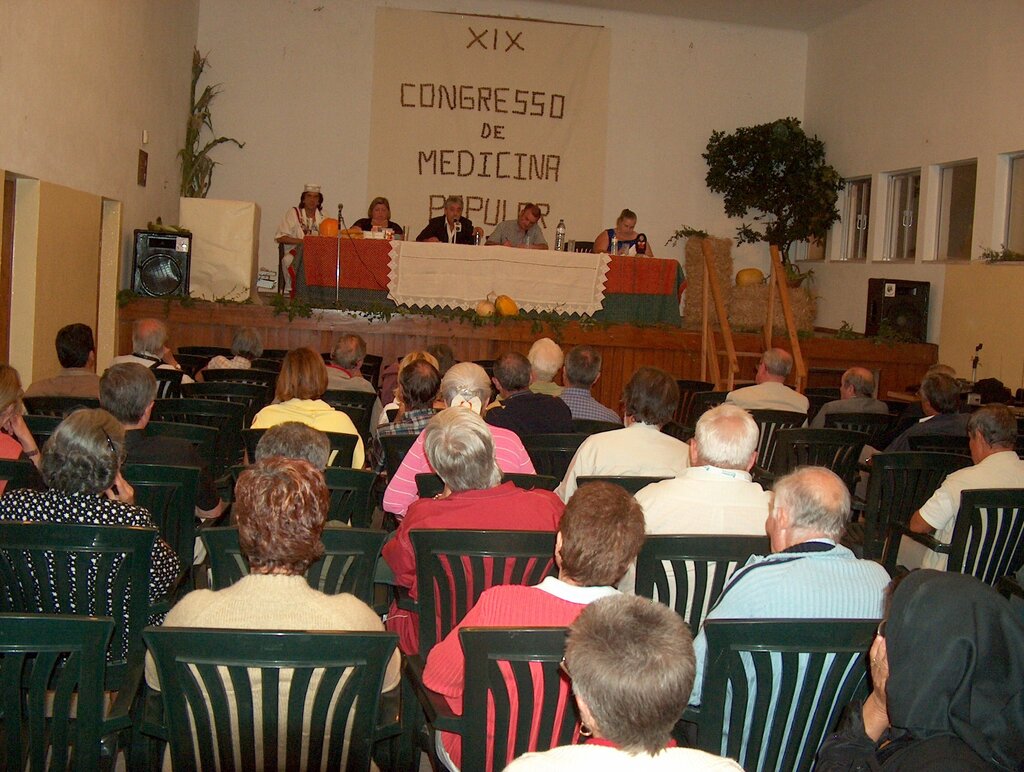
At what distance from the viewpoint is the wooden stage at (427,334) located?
9328mm

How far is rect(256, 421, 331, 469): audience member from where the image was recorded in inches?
123

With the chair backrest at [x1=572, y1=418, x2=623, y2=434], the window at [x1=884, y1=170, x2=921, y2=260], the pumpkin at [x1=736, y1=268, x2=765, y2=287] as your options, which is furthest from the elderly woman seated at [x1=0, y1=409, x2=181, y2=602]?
the window at [x1=884, y1=170, x2=921, y2=260]

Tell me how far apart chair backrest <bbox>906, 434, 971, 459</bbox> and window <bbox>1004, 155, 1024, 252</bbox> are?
224 inches

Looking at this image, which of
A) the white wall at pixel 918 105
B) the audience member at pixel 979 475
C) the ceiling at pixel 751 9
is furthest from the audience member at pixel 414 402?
the ceiling at pixel 751 9

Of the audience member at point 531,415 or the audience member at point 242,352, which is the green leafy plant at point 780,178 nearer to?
the audience member at point 242,352

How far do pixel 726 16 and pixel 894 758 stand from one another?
12797mm

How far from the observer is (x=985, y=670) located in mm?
1588

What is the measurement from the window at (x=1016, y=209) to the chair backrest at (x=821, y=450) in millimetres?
5926

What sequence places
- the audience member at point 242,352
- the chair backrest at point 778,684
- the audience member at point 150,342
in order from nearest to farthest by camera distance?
the chair backrest at point 778,684 < the audience member at point 150,342 < the audience member at point 242,352

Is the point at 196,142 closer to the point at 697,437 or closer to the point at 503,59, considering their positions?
the point at 503,59

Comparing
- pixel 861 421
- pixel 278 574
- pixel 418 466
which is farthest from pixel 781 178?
pixel 278 574

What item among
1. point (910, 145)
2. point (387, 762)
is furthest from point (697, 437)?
point (910, 145)

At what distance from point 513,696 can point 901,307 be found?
971cm

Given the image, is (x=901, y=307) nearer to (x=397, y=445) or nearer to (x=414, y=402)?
(x=414, y=402)
